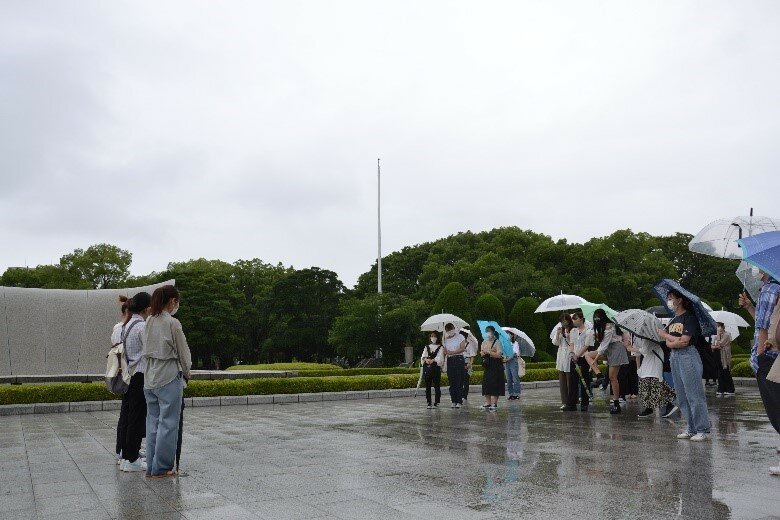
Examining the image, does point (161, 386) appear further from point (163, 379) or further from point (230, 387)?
point (230, 387)

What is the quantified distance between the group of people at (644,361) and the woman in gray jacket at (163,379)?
17.6 feet

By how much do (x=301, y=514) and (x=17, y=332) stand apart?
73.6ft

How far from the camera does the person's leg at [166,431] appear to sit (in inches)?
250

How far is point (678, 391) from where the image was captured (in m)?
8.14

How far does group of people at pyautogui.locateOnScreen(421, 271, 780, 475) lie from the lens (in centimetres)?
646

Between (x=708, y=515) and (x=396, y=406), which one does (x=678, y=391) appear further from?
(x=396, y=406)

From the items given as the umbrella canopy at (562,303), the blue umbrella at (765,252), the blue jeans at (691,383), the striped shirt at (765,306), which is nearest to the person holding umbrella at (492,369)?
the umbrella canopy at (562,303)

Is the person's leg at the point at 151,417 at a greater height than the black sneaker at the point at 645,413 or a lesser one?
greater

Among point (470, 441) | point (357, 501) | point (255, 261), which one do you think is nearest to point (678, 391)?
point (470, 441)

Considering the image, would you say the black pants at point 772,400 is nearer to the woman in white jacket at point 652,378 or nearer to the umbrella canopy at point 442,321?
the woman in white jacket at point 652,378

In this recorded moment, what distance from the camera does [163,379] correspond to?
641 centimetres

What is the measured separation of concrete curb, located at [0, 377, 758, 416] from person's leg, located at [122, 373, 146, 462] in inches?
336

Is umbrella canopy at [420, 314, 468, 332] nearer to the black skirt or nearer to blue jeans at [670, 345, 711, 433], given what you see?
the black skirt

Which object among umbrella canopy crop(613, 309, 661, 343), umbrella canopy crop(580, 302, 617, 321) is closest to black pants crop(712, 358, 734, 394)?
umbrella canopy crop(580, 302, 617, 321)
